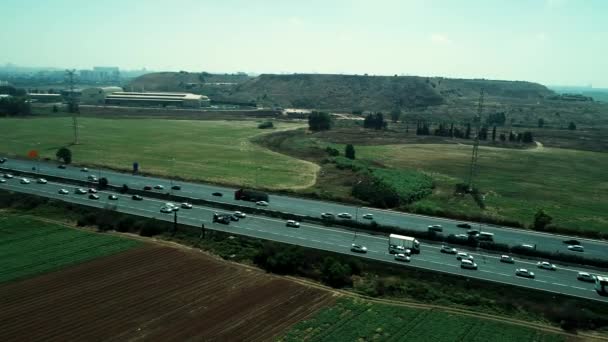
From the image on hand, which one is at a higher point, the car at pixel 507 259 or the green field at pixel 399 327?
the car at pixel 507 259

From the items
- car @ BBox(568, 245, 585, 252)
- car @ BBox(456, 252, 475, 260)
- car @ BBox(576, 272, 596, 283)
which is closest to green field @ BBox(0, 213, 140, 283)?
car @ BBox(456, 252, 475, 260)

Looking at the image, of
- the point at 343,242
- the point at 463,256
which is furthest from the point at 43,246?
the point at 463,256

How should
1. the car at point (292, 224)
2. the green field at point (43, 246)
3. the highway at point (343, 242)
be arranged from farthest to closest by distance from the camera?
the car at point (292, 224) < the highway at point (343, 242) < the green field at point (43, 246)

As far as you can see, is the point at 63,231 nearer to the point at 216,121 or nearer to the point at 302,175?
the point at 302,175

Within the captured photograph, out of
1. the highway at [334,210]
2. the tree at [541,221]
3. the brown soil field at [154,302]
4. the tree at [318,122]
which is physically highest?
the tree at [318,122]

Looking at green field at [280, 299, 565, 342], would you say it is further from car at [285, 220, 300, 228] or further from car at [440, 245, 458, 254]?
car at [285, 220, 300, 228]

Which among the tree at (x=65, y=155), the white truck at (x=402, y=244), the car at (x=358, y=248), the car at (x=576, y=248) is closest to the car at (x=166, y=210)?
the car at (x=358, y=248)

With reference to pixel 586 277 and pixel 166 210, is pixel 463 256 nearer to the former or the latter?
pixel 586 277

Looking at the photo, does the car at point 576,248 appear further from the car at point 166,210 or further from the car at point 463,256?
the car at point 166,210

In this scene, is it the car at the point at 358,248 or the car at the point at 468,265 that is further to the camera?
the car at the point at 358,248
